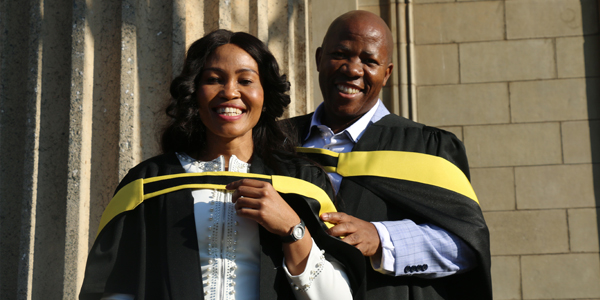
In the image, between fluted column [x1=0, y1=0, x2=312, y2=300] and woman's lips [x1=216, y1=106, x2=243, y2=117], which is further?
fluted column [x1=0, y1=0, x2=312, y2=300]

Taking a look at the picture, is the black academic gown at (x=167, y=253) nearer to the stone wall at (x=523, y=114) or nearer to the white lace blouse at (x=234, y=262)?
the white lace blouse at (x=234, y=262)

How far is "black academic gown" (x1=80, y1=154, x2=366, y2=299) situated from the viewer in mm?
1729

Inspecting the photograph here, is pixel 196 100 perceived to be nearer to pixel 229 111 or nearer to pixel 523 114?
pixel 229 111

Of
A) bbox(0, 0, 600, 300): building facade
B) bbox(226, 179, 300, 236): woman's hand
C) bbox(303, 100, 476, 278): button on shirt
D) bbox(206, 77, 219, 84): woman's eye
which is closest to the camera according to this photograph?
bbox(226, 179, 300, 236): woman's hand

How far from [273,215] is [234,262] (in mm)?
224

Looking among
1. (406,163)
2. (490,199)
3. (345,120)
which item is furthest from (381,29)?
(490,199)

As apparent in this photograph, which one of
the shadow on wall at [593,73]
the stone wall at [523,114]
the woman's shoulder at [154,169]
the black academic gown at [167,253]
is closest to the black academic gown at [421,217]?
the black academic gown at [167,253]

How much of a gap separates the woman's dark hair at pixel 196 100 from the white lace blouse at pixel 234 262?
1.00 ft

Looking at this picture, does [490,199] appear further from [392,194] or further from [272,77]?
[272,77]

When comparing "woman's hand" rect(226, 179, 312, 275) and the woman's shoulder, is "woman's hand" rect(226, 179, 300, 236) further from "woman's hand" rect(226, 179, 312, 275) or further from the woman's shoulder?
the woman's shoulder

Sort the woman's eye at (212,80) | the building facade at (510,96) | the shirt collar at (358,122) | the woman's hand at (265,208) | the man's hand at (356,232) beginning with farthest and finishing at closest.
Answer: the building facade at (510,96), the shirt collar at (358,122), the woman's eye at (212,80), the man's hand at (356,232), the woman's hand at (265,208)

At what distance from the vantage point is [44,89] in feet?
8.97

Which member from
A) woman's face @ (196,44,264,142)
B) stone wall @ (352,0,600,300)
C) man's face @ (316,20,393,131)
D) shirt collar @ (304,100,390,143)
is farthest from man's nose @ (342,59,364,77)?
stone wall @ (352,0,600,300)

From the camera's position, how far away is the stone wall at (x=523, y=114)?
427 centimetres
